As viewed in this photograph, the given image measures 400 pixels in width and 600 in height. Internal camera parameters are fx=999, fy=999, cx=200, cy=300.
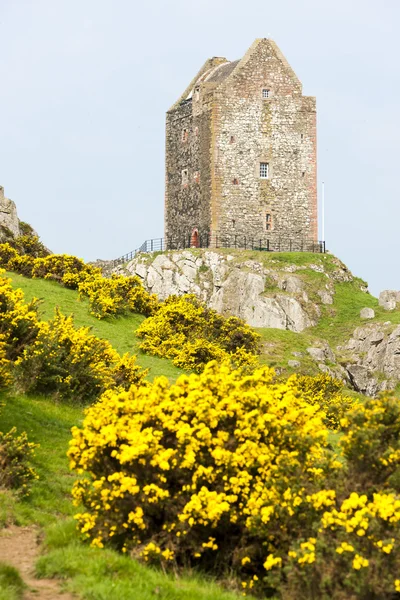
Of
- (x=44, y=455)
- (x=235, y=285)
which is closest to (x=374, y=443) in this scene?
(x=44, y=455)

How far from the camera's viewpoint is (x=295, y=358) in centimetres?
3781

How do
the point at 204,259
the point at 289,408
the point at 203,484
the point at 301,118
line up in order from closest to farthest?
the point at 203,484 < the point at 289,408 < the point at 204,259 < the point at 301,118

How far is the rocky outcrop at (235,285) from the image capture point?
53.7m

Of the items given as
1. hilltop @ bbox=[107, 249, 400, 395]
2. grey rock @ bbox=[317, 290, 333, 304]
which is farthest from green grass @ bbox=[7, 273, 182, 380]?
grey rock @ bbox=[317, 290, 333, 304]

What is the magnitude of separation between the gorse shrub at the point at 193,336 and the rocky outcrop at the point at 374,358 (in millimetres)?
13468

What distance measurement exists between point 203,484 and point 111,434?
126 cm

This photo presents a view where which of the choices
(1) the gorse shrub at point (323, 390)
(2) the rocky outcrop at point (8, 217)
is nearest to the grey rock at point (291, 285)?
(2) the rocky outcrop at point (8, 217)

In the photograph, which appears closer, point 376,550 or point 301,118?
point 376,550

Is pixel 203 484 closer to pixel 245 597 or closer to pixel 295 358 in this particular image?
pixel 245 597

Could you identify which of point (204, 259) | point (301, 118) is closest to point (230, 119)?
point (301, 118)

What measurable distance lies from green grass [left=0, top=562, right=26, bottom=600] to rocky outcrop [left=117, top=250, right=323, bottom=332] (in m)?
41.6

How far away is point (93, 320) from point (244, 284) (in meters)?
24.0

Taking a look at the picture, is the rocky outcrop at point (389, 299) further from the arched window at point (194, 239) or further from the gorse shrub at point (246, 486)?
the gorse shrub at point (246, 486)

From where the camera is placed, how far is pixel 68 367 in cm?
2175
